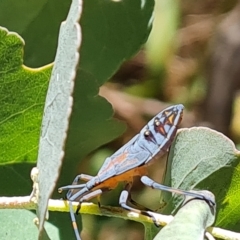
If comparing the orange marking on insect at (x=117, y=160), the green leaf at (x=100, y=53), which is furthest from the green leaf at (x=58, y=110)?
the green leaf at (x=100, y=53)

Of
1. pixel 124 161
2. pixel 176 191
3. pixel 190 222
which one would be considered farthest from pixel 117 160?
pixel 190 222

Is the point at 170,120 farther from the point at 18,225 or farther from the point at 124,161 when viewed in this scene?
the point at 18,225

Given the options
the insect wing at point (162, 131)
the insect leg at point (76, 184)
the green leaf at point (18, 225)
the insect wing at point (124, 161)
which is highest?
the insect wing at point (162, 131)

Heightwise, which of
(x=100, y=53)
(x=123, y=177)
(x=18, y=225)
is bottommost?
(x=18, y=225)

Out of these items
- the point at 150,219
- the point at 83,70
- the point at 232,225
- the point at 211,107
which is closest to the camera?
the point at 150,219

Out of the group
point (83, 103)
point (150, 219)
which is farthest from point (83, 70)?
point (150, 219)

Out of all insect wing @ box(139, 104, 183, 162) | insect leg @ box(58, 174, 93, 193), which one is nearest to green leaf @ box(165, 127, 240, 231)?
insect wing @ box(139, 104, 183, 162)

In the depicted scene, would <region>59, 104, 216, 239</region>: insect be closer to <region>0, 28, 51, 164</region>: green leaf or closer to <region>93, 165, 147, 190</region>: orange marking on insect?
<region>93, 165, 147, 190</region>: orange marking on insect

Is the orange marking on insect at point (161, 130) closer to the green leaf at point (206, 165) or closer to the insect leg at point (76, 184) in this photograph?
the green leaf at point (206, 165)

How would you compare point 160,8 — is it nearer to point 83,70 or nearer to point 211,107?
point 211,107
